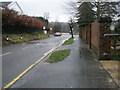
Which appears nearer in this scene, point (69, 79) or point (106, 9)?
point (69, 79)

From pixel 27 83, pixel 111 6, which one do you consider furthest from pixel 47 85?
pixel 111 6

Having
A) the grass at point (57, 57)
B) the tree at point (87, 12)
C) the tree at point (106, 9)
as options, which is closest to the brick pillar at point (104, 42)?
the grass at point (57, 57)

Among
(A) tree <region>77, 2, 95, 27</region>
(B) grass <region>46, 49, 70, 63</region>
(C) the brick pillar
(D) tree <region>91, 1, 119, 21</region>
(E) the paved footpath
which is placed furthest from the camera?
(A) tree <region>77, 2, 95, 27</region>

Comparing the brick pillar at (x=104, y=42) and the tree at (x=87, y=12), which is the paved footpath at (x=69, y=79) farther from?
the tree at (x=87, y=12)

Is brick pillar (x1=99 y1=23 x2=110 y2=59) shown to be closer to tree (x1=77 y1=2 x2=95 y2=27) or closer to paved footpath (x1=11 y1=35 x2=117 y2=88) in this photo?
paved footpath (x1=11 y1=35 x2=117 y2=88)

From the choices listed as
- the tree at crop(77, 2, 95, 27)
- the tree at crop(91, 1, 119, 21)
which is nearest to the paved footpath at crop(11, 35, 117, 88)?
the tree at crop(91, 1, 119, 21)

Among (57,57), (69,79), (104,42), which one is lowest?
(69,79)

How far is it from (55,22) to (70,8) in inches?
2750

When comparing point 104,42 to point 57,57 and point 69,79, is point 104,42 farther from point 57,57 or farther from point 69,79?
point 69,79

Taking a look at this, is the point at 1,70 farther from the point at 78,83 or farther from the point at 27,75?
the point at 78,83

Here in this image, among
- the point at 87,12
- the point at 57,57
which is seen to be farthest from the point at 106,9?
the point at 57,57

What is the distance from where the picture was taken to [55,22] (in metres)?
90.3

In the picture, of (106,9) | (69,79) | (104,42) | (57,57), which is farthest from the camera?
(106,9)

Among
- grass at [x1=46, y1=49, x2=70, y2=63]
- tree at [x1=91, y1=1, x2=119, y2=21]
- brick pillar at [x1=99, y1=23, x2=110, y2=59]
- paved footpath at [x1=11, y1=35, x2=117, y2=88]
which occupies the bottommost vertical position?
paved footpath at [x1=11, y1=35, x2=117, y2=88]
